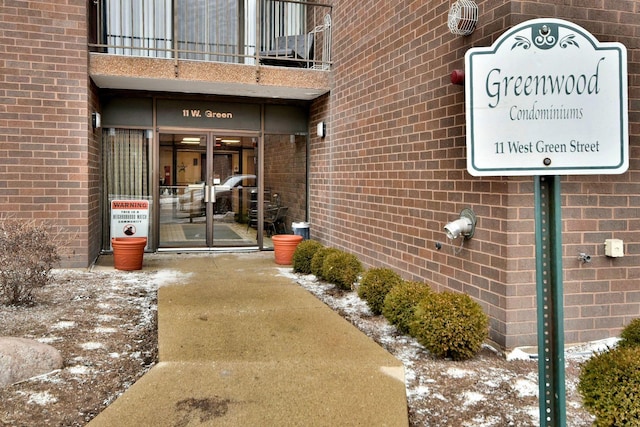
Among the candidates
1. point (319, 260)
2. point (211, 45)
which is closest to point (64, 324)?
point (319, 260)

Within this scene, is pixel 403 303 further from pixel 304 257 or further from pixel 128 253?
pixel 128 253

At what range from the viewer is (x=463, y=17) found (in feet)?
15.5

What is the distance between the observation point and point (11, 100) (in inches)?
295

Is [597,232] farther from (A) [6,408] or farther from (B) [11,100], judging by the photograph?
(B) [11,100]

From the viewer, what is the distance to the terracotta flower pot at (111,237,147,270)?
7.85 metres

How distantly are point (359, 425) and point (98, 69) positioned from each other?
6.84 metres

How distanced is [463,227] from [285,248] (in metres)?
4.16

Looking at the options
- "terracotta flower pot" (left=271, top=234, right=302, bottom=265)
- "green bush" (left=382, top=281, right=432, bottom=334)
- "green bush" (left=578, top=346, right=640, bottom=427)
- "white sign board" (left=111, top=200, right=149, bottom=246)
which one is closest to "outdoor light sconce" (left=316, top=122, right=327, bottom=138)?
"terracotta flower pot" (left=271, top=234, right=302, bottom=265)

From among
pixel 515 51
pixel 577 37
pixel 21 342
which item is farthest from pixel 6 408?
pixel 577 37

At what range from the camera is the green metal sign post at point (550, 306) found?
1883 mm

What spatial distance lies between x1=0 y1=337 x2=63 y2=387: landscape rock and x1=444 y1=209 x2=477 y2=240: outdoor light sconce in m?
3.31

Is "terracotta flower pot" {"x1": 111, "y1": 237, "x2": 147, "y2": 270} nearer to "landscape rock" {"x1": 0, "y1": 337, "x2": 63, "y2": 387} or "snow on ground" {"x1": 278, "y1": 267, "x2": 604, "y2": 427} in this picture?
"landscape rock" {"x1": 0, "y1": 337, "x2": 63, "y2": 387}

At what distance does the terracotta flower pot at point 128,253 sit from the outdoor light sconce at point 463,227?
4.89 meters

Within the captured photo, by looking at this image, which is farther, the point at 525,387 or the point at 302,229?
the point at 302,229
